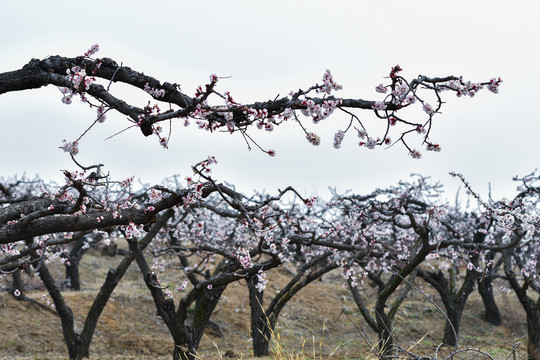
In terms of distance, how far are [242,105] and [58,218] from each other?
2.45 m

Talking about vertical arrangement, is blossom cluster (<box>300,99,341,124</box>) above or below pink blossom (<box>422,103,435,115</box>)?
below

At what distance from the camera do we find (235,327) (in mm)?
15477

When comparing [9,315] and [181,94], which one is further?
[9,315]

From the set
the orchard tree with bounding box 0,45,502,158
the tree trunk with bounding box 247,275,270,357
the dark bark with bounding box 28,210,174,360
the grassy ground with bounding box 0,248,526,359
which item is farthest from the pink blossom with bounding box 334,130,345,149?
the grassy ground with bounding box 0,248,526,359

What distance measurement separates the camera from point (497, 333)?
1670 centimetres

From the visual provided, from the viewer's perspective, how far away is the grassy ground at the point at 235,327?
12.4 metres

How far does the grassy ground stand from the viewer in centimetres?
1235

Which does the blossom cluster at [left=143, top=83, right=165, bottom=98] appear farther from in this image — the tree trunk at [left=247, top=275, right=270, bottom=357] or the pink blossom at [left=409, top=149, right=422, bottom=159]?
the tree trunk at [left=247, top=275, right=270, bottom=357]

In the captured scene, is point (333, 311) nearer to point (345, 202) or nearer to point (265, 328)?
point (345, 202)

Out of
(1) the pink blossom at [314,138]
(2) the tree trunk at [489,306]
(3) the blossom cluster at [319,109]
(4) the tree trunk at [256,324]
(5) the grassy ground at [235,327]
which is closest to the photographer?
(3) the blossom cluster at [319,109]

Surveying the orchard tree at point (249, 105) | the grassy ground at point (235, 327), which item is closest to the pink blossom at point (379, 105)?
the orchard tree at point (249, 105)

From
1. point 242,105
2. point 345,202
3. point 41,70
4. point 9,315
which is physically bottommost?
point 9,315

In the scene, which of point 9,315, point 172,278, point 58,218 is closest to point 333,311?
point 172,278

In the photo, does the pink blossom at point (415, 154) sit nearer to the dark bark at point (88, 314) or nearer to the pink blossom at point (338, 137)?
the pink blossom at point (338, 137)
